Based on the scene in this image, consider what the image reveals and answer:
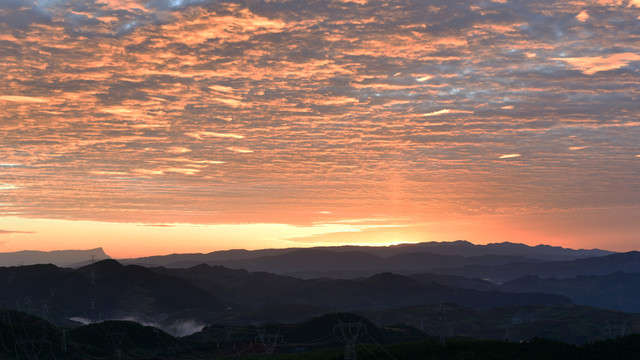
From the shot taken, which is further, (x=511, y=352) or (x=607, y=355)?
(x=511, y=352)

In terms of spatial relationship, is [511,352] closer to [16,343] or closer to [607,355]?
[607,355]

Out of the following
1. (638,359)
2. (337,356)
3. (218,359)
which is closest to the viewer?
(638,359)

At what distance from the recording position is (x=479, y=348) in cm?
13950

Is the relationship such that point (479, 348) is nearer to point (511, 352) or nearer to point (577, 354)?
point (511, 352)

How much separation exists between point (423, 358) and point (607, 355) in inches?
1566

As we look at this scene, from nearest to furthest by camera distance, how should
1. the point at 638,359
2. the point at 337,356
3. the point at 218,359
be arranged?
1. the point at 638,359
2. the point at 337,356
3. the point at 218,359

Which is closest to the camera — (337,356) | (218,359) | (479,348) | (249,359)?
(479,348)

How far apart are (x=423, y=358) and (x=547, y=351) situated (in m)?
27.9

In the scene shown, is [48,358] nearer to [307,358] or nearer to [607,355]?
[307,358]

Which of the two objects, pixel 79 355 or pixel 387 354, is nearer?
pixel 387 354

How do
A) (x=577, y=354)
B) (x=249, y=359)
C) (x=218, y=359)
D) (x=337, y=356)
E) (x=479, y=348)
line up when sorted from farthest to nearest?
(x=218, y=359) < (x=249, y=359) < (x=337, y=356) < (x=479, y=348) < (x=577, y=354)

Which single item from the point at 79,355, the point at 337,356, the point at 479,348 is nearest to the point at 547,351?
the point at 479,348

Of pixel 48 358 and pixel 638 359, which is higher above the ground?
pixel 638 359

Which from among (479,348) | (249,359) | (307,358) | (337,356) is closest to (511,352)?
(479,348)
